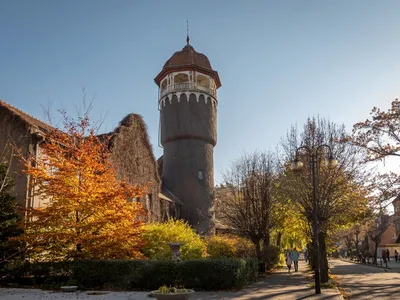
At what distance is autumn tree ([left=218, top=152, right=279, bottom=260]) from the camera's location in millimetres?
26250

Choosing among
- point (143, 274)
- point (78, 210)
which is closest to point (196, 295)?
point (143, 274)

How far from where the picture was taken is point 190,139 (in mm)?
36906

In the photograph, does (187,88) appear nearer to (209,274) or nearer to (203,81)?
(203,81)

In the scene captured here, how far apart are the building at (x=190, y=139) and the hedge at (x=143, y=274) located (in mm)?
Answer: 19166

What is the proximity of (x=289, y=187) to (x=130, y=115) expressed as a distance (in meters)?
12.4

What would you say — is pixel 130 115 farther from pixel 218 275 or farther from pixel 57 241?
pixel 218 275

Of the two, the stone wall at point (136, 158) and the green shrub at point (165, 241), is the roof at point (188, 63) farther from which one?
the green shrub at point (165, 241)

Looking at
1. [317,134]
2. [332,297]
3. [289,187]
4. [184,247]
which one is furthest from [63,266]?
[317,134]

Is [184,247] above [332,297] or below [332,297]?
above

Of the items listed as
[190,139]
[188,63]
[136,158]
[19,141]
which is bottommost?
[19,141]

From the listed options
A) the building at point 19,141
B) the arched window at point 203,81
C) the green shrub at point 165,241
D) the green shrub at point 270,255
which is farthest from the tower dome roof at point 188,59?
the green shrub at point 165,241

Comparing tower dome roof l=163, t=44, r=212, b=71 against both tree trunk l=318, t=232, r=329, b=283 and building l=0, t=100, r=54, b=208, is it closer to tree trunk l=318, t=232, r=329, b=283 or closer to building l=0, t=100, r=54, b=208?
building l=0, t=100, r=54, b=208

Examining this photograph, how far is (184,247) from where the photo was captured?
67.2 ft

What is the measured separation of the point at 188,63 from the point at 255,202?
56.2ft
